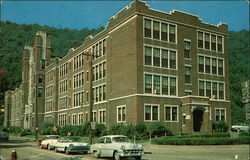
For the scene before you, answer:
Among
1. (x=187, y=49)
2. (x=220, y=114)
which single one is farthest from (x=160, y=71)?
(x=220, y=114)

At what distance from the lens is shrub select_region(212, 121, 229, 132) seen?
4728 cm

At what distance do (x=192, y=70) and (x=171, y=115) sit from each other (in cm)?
808

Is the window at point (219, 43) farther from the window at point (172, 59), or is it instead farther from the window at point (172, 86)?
the window at point (172, 86)

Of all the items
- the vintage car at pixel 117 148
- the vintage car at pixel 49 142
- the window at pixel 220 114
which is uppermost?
the window at pixel 220 114

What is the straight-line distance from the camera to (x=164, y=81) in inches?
1786

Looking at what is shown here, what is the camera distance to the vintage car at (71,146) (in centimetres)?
2705

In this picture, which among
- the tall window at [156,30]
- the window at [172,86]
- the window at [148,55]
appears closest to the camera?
the window at [148,55]

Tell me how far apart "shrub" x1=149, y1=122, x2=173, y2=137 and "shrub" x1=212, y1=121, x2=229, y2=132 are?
29.5ft

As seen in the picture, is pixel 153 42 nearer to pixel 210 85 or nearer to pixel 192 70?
pixel 192 70

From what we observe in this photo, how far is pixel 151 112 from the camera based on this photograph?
1702 inches

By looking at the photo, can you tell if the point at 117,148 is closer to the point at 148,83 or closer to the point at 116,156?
the point at 116,156

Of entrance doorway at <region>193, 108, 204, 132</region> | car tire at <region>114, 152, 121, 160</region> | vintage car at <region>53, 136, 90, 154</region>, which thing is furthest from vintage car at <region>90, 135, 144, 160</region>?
entrance doorway at <region>193, 108, 204, 132</region>

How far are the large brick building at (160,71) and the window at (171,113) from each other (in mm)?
134

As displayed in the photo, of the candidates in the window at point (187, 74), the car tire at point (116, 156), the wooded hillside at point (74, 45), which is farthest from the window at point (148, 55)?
the wooded hillside at point (74, 45)
